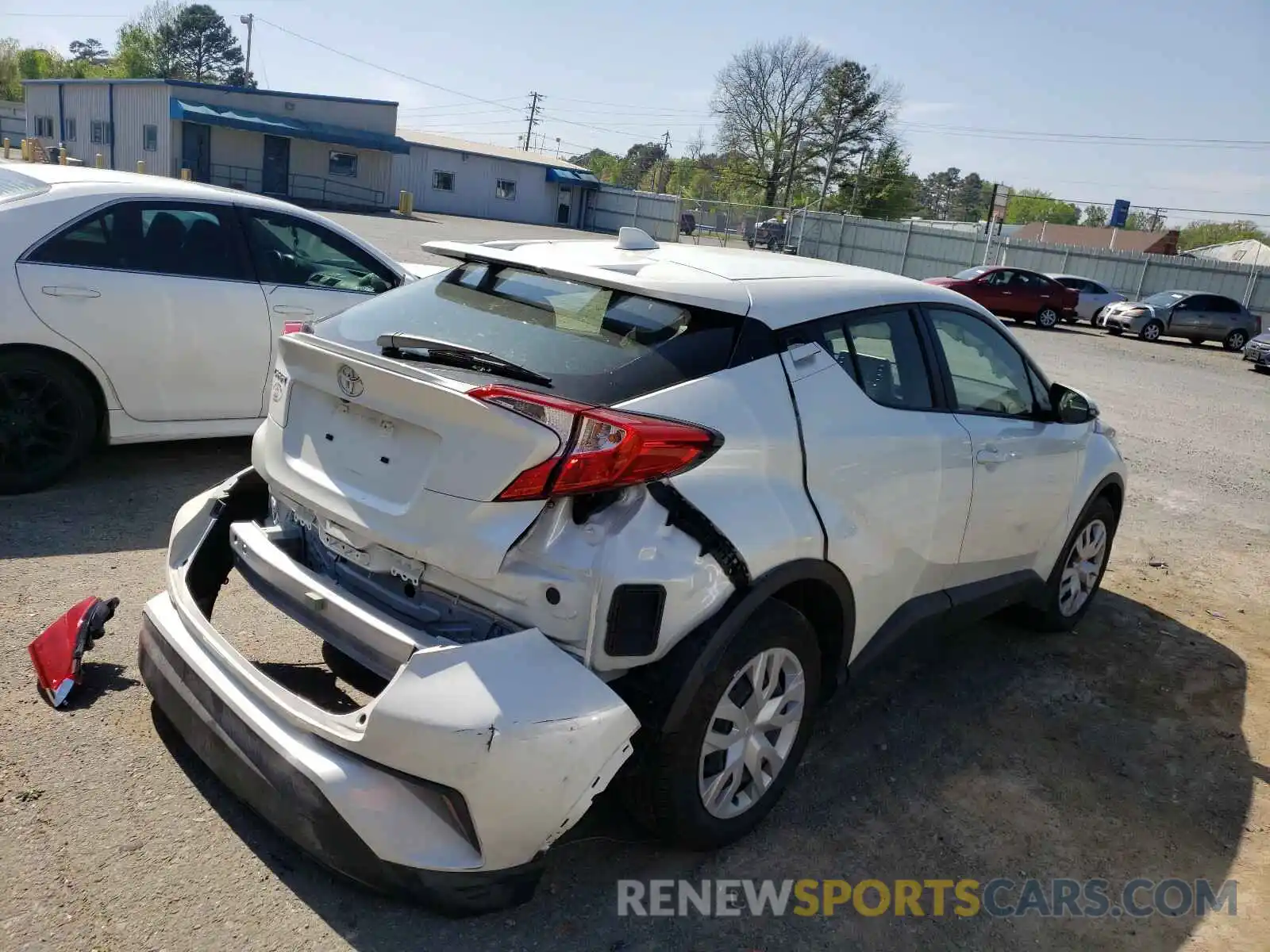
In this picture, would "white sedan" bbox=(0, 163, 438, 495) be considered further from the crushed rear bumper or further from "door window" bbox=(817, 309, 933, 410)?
"door window" bbox=(817, 309, 933, 410)

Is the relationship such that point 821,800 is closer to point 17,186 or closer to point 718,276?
point 718,276

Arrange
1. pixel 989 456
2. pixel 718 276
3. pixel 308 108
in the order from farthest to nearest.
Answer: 1. pixel 308 108
2. pixel 989 456
3. pixel 718 276

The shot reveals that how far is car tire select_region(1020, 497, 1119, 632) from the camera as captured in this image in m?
4.81

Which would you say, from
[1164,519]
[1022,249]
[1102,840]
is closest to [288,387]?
[1102,840]

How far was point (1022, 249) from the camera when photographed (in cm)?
3497

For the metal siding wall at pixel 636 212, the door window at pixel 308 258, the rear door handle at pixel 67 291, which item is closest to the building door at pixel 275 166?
the metal siding wall at pixel 636 212

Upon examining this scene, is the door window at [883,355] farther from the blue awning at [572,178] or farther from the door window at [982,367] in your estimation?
the blue awning at [572,178]

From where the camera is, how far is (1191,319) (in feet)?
86.9

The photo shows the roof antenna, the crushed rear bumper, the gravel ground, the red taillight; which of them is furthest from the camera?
the roof antenna

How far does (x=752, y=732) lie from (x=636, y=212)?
162ft

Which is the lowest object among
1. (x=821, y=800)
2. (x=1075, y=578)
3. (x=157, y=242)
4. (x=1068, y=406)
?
(x=821, y=800)

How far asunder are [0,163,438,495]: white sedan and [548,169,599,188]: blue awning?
165ft

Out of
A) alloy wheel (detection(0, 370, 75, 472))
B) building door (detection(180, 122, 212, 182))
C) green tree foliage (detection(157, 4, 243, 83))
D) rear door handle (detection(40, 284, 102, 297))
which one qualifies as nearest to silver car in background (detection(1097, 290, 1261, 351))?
rear door handle (detection(40, 284, 102, 297))

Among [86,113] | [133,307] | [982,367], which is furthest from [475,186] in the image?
[982,367]
